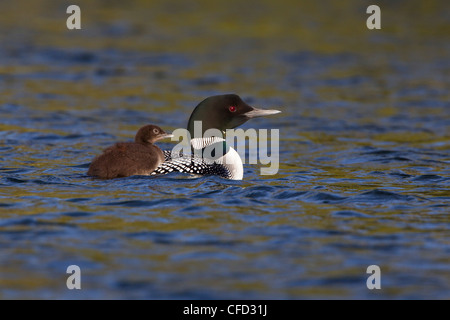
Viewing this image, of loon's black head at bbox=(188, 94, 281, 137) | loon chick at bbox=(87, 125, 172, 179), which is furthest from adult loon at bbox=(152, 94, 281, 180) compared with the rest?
loon chick at bbox=(87, 125, 172, 179)

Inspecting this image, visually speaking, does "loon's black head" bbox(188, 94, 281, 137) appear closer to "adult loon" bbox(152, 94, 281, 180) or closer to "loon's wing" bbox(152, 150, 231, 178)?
"adult loon" bbox(152, 94, 281, 180)

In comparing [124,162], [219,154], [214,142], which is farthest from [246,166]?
[124,162]

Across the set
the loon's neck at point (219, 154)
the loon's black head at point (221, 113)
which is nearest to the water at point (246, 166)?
the loon's neck at point (219, 154)

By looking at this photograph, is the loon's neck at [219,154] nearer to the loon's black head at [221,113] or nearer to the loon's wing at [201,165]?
the loon's wing at [201,165]

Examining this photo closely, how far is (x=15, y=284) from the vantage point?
5410 mm

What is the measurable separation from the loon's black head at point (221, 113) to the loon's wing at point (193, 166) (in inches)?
15.8

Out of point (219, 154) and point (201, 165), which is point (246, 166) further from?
point (201, 165)

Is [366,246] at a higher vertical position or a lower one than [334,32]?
lower

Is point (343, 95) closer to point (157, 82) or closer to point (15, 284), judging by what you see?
point (157, 82)

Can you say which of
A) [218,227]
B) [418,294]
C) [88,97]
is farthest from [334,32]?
[418,294]

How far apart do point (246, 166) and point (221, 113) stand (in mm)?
1216

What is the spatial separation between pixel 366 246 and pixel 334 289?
2.94 feet

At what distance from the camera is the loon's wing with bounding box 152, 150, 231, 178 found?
27.1 feet
